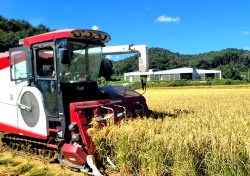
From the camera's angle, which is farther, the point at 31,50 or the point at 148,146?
the point at 31,50

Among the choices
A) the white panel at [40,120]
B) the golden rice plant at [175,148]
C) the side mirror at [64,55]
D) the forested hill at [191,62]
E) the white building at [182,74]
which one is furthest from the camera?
the forested hill at [191,62]

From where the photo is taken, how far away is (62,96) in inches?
296

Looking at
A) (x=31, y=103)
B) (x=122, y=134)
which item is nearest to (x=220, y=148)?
(x=122, y=134)

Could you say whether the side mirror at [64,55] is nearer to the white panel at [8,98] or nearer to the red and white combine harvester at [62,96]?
the red and white combine harvester at [62,96]

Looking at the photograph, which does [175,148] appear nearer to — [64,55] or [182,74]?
[64,55]

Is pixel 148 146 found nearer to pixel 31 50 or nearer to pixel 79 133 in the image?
pixel 79 133

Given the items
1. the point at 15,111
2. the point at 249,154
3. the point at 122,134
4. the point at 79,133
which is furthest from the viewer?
the point at 15,111

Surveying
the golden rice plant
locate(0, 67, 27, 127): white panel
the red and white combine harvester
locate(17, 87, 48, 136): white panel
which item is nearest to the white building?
locate(0, 67, 27, 127): white panel

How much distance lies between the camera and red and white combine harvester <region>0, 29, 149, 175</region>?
724 cm

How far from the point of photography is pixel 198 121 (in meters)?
7.46

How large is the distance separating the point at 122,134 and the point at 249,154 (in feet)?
8.39

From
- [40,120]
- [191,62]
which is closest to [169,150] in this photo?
[40,120]

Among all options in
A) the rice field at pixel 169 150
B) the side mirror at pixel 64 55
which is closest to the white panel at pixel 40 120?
the rice field at pixel 169 150

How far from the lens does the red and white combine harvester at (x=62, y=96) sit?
23.8 ft
